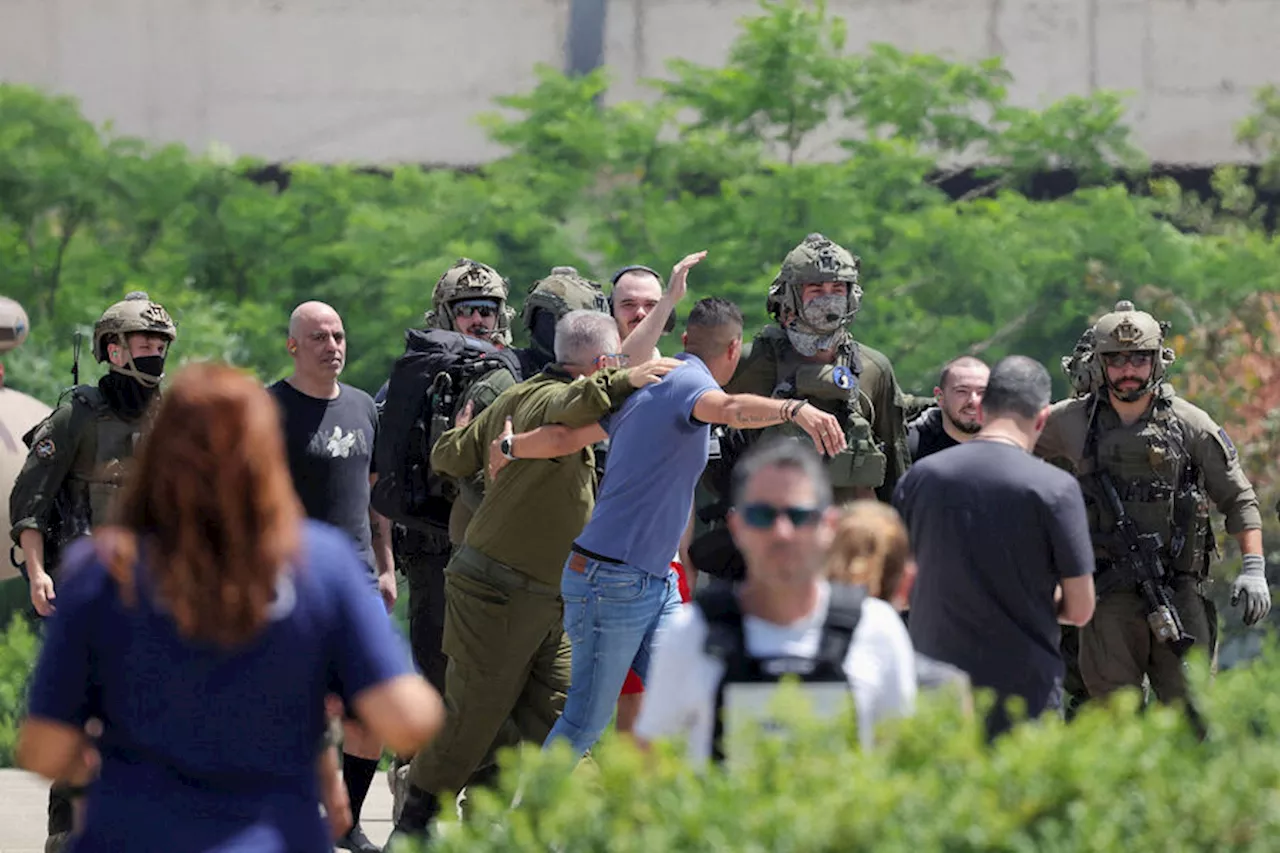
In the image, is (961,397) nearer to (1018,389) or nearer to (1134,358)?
(1134,358)

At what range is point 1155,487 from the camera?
9.94 metres

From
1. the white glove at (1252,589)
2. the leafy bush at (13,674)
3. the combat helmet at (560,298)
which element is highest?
the combat helmet at (560,298)

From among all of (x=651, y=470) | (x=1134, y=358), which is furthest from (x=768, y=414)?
(x=1134, y=358)

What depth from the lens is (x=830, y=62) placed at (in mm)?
25656

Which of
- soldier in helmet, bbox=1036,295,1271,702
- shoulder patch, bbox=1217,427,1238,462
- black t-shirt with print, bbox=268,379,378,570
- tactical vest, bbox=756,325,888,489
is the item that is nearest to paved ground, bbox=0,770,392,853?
black t-shirt with print, bbox=268,379,378,570

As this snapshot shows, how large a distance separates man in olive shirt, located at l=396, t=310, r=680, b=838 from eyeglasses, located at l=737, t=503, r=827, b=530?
10.9 feet

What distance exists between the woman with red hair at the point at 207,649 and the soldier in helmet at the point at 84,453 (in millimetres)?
4683

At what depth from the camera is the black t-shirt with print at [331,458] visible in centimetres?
913

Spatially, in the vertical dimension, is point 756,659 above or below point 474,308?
below

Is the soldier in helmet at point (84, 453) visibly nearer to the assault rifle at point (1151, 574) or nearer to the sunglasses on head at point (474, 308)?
the sunglasses on head at point (474, 308)

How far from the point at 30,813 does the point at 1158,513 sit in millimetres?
5109

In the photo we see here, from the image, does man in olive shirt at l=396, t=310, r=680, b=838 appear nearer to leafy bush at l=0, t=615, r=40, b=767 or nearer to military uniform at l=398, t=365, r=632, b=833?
military uniform at l=398, t=365, r=632, b=833

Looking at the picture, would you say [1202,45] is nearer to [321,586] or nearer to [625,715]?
[625,715]

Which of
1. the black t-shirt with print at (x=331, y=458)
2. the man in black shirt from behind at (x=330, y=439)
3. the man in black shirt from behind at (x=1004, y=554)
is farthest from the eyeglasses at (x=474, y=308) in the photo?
the man in black shirt from behind at (x=1004, y=554)
